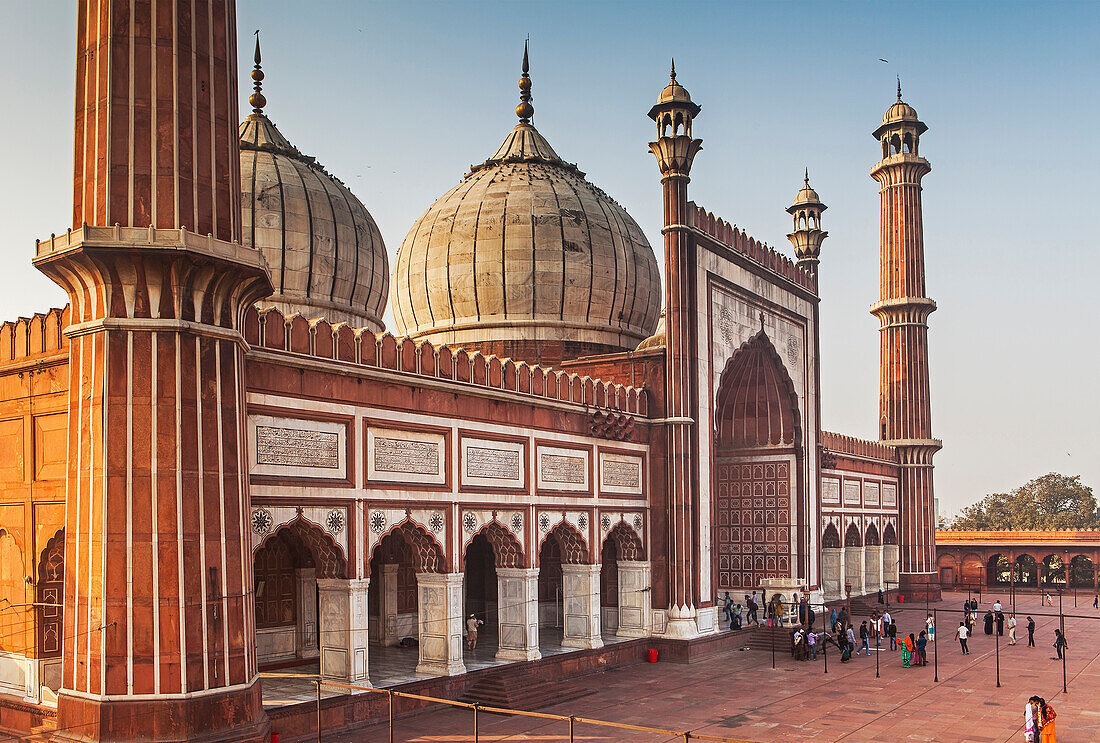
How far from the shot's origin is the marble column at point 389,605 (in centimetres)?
1872

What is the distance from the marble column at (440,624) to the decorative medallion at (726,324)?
9.57 m

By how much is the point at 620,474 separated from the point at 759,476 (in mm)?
7622

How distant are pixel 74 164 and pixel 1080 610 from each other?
1175 inches

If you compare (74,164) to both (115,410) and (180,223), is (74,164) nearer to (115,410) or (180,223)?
(180,223)

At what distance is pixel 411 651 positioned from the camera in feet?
58.5

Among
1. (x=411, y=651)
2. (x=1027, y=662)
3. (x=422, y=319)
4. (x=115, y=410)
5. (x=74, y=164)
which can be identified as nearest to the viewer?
(x=115, y=410)

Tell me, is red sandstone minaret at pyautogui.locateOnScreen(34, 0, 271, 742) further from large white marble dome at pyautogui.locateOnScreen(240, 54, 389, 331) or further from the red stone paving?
large white marble dome at pyautogui.locateOnScreen(240, 54, 389, 331)

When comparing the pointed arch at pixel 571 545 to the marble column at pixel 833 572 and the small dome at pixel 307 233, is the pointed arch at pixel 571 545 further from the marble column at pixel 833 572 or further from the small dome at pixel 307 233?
the marble column at pixel 833 572

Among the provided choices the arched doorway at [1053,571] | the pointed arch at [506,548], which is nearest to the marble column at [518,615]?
the pointed arch at [506,548]

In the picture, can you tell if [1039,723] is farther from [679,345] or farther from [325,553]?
[679,345]

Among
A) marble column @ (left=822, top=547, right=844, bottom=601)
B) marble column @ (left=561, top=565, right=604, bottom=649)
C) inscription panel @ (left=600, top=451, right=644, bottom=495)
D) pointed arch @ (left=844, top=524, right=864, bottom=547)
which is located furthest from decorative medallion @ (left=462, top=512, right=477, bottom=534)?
pointed arch @ (left=844, top=524, right=864, bottom=547)

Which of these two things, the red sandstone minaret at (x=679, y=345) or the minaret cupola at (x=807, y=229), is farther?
the minaret cupola at (x=807, y=229)

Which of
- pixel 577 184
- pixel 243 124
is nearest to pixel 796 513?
pixel 577 184

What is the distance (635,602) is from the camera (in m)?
20.2
